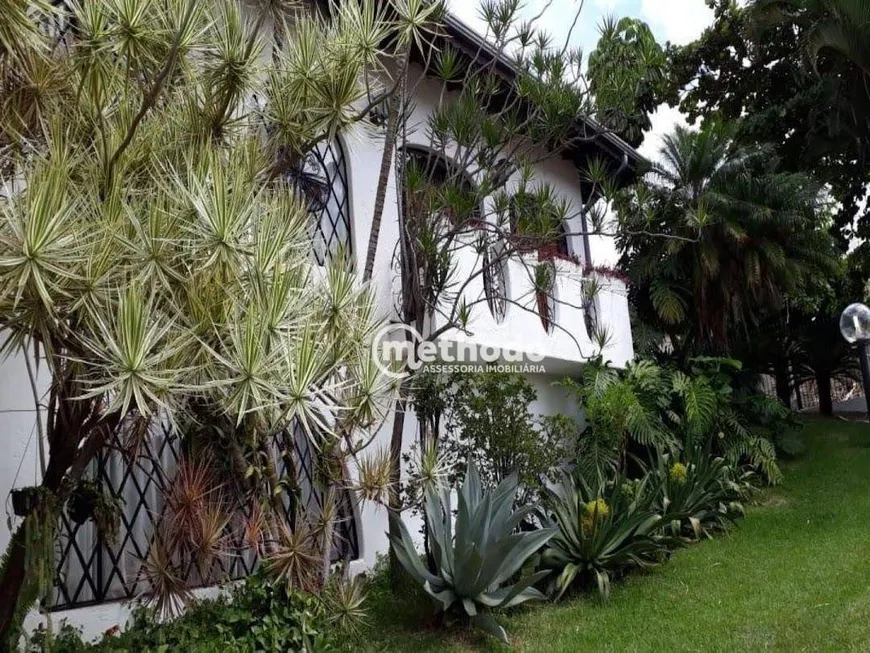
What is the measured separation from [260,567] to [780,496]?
946 centimetres

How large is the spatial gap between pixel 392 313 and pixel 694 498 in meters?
4.67

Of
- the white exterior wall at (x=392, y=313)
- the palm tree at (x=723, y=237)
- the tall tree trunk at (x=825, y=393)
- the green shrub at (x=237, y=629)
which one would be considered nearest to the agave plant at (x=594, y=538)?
the white exterior wall at (x=392, y=313)

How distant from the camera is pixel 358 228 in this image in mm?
8109

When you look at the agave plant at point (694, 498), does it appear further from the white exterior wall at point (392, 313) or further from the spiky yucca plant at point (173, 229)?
the spiky yucca plant at point (173, 229)

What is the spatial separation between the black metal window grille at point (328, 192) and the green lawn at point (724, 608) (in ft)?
12.4

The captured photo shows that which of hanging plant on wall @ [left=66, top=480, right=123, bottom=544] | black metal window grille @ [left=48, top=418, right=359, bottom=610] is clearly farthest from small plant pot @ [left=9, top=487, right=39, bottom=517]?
black metal window grille @ [left=48, top=418, right=359, bottom=610]

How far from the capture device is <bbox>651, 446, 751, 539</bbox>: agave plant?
8.97 metres

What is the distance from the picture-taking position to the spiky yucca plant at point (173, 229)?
3332 mm

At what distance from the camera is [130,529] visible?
18.5ft

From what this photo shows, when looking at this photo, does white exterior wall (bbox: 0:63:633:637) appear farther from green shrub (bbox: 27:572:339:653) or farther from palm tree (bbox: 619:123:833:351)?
palm tree (bbox: 619:123:833:351)

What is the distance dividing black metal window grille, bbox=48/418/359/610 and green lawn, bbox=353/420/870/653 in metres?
1.32

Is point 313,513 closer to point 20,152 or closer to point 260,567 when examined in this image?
point 260,567

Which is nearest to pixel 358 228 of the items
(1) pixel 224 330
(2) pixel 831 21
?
(1) pixel 224 330

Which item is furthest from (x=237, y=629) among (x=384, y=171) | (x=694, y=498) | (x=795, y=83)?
(x=795, y=83)
